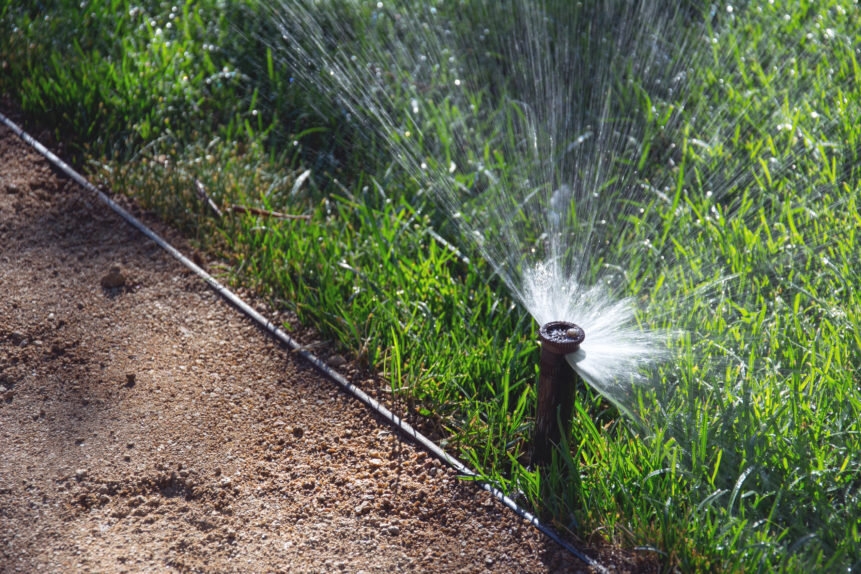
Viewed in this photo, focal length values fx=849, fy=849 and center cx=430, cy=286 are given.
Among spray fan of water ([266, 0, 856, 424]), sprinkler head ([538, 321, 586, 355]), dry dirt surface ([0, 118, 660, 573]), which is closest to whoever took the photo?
sprinkler head ([538, 321, 586, 355])

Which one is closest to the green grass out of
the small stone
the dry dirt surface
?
the dry dirt surface

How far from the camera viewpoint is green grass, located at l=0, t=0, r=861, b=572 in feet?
7.18

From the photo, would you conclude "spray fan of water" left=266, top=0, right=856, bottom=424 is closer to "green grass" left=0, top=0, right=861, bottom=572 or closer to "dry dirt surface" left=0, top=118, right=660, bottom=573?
"green grass" left=0, top=0, right=861, bottom=572

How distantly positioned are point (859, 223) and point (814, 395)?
0.88m

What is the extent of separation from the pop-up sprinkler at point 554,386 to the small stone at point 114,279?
64.8 inches

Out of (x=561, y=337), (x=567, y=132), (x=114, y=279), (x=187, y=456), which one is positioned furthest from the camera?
(x=567, y=132)

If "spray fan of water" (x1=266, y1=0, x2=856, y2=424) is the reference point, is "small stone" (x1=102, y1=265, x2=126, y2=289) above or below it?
below

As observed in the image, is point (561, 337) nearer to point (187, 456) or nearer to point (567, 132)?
point (187, 456)

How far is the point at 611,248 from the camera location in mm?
3123

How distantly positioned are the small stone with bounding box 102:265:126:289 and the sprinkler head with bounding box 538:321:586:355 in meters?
1.69

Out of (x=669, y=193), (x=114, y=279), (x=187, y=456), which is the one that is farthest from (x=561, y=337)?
(x=114, y=279)

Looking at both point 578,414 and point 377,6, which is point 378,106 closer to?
point 377,6

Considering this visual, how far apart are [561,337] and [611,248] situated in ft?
3.78

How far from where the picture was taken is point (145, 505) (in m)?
2.26
